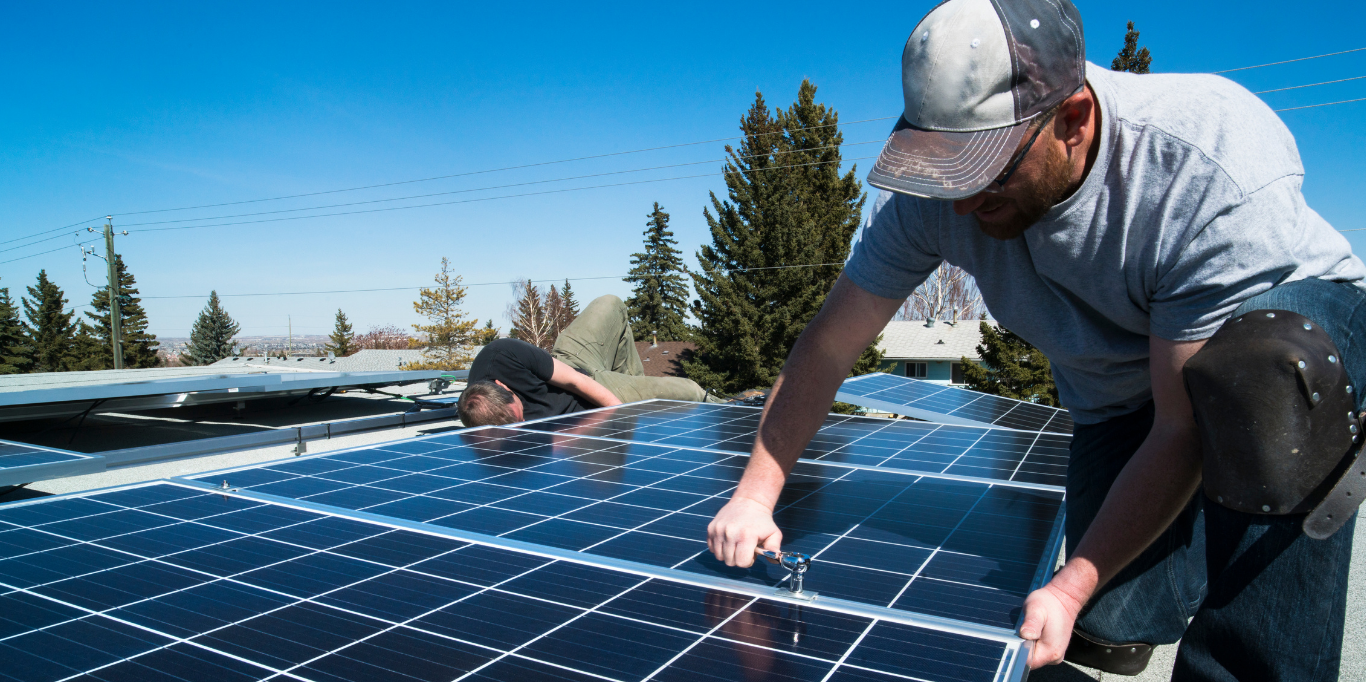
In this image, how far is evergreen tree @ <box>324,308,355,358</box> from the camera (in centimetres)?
8041

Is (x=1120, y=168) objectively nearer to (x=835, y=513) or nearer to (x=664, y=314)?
(x=835, y=513)

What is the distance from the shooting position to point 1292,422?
161 centimetres

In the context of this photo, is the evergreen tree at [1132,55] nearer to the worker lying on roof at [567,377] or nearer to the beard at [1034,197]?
the worker lying on roof at [567,377]

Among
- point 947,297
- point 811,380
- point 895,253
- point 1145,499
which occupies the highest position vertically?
point 947,297

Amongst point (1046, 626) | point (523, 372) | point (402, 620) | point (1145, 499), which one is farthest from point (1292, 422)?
point (523, 372)

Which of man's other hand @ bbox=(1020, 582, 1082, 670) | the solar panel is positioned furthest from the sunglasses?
the solar panel

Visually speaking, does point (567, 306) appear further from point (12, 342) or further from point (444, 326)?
point (12, 342)

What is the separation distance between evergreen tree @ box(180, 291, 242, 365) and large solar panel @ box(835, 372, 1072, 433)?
83315 mm

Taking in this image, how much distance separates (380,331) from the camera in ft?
287

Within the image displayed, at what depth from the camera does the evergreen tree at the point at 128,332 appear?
173 ft

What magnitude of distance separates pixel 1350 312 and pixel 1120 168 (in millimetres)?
617

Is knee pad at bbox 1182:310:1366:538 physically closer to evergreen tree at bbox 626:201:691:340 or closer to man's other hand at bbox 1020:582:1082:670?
man's other hand at bbox 1020:582:1082:670

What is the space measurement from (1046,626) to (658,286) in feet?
193

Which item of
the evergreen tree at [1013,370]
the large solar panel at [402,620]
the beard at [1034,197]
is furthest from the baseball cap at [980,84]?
the evergreen tree at [1013,370]
